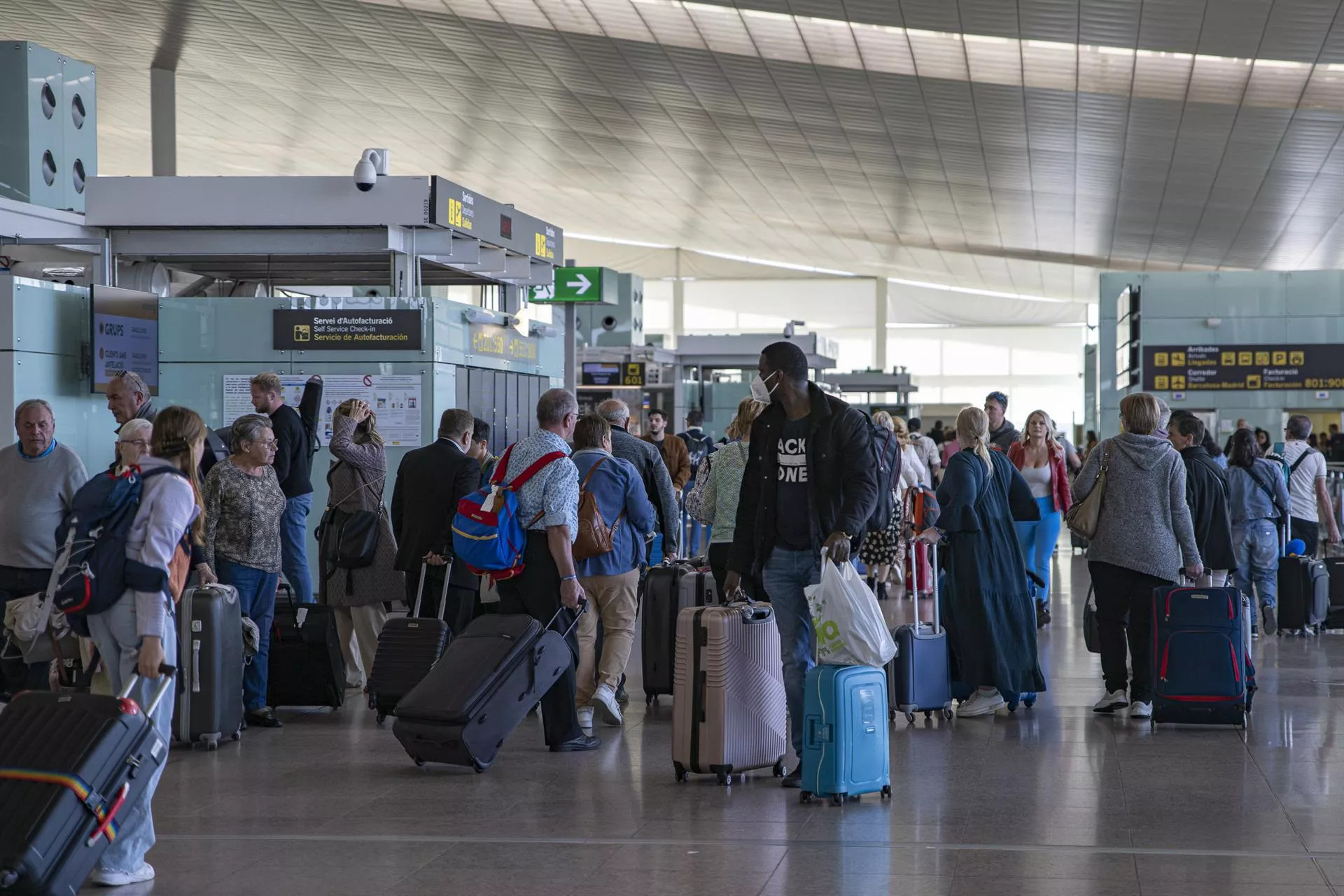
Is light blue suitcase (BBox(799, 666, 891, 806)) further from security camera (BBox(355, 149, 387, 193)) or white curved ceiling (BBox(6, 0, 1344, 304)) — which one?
white curved ceiling (BBox(6, 0, 1344, 304))

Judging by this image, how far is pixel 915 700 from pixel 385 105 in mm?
23165

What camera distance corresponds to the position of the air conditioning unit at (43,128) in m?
11.6

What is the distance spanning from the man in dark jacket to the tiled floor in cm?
98

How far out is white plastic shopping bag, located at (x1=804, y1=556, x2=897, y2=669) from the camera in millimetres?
5453

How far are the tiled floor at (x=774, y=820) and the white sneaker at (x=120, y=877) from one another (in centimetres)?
7

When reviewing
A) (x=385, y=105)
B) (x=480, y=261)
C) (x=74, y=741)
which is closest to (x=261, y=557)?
(x=74, y=741)

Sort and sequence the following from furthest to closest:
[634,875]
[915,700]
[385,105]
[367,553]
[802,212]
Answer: [802,212] → [385,105] → [367,553] → [915,700] → [634,875]

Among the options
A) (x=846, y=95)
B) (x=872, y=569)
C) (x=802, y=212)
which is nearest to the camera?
(x=872, y=569)

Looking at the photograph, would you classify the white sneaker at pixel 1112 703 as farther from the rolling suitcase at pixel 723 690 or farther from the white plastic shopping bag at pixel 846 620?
the white plastic shopping bag at pixel 846 620

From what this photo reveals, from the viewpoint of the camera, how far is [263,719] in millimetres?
7461

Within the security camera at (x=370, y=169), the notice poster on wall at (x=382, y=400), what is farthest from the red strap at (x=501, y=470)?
the security camera at (x=370, y=169)

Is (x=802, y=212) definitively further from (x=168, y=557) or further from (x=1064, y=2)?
(x=168, y=557)

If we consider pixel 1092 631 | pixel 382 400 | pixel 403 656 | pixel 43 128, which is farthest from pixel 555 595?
pixel 43 128

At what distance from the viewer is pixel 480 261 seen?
13.4 metres
